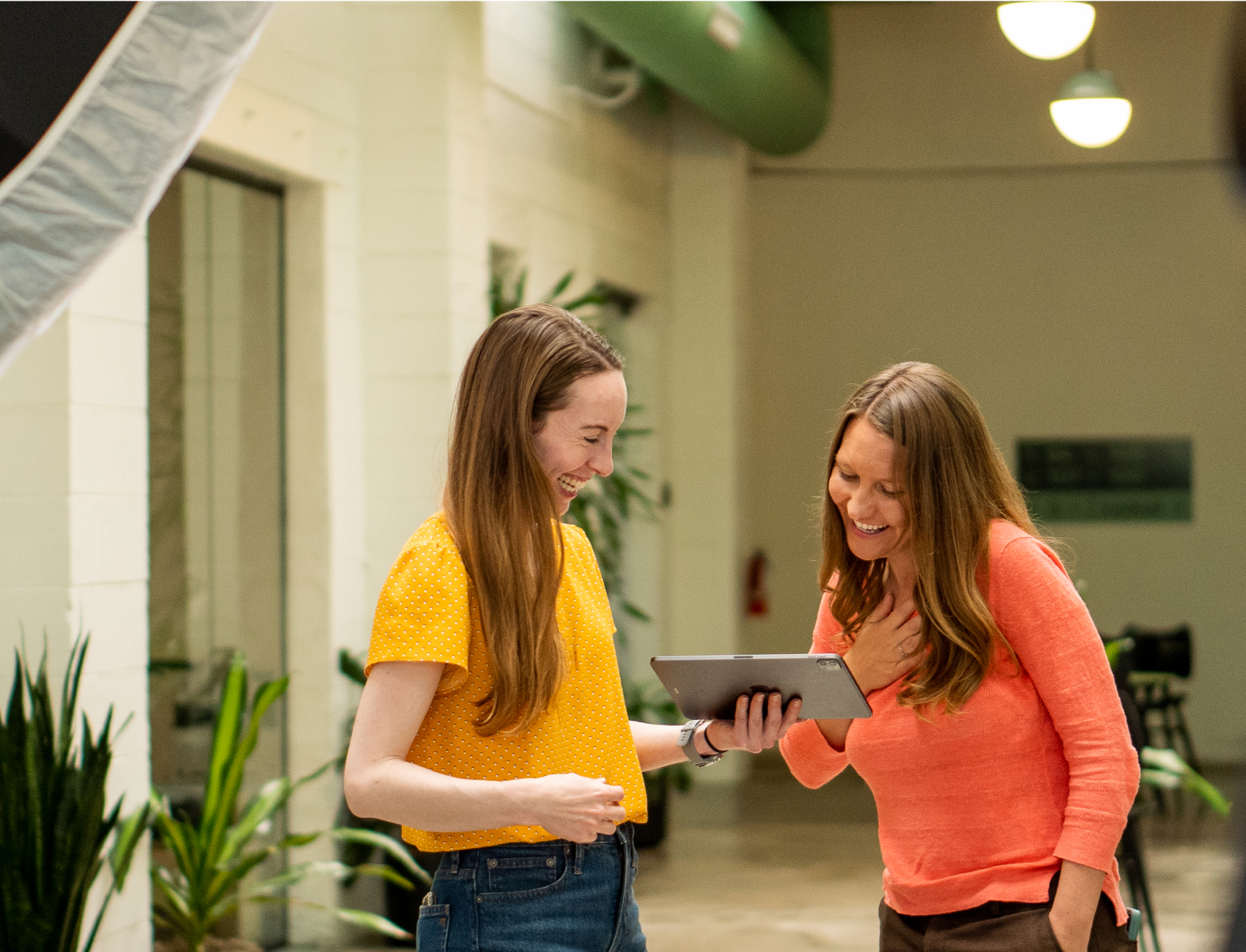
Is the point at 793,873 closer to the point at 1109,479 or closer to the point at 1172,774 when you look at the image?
the point at 1172,774

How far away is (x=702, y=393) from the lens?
782 cm

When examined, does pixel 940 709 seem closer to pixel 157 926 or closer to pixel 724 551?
pixel 157 926

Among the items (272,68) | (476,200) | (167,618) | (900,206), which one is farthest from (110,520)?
(900,206)

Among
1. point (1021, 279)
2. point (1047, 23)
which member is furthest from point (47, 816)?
point (1021, 279)

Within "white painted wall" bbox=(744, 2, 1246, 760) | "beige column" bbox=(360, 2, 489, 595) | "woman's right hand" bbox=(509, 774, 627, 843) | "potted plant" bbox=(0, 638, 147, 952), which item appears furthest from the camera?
"white painted wall" bbox=(744, 2, 1246, 760)

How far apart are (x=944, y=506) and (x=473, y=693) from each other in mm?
626

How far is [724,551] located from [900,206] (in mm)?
2591

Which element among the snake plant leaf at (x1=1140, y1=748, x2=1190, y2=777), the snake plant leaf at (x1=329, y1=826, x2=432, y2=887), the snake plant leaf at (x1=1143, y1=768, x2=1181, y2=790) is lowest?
the snake plant leaf at (x1=329, y1=826, x2=432, y2=887)

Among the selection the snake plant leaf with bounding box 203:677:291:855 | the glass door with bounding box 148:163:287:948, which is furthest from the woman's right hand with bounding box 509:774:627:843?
the glass door with bounding box 148:163:287:948

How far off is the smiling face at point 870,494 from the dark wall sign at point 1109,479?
710 centimetres

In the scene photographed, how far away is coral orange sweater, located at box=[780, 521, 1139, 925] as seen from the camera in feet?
5.36

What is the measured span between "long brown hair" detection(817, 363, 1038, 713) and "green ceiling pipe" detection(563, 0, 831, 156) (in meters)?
3.61

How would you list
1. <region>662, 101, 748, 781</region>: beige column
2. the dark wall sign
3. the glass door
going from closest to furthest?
the glass door
<region>662, 101, 748, 781</region>: beige column
the dark wall sign

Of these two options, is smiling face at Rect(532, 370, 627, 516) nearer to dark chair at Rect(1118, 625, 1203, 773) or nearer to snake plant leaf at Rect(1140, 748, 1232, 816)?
snake plant leaf at Rect(1140, 748, 1232, 816)
